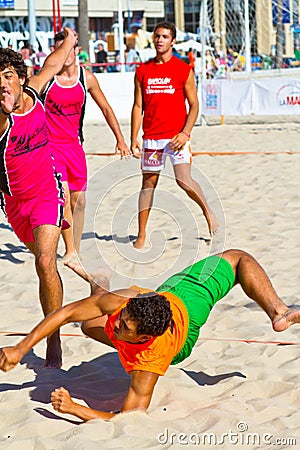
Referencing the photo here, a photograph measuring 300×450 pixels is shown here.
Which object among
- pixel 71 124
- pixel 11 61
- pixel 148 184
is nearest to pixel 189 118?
pixel 148 184

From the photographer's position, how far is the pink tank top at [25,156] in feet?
14.5

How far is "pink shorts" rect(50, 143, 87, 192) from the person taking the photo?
253 inches

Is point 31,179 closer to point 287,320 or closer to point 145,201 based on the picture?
point 287,320

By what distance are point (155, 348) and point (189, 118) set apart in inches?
153

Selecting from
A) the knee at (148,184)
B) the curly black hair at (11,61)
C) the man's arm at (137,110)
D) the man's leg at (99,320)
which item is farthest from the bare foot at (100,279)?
the man's arm at (137,110)

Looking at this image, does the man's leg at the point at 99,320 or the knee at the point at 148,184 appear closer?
the man's leg at the point at 99,320

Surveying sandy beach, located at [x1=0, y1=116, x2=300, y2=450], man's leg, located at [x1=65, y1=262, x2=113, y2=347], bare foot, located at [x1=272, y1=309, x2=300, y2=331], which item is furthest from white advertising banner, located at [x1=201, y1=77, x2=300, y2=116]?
bare foot, located at [x1=272, y1=309, x2=300, y2=331]

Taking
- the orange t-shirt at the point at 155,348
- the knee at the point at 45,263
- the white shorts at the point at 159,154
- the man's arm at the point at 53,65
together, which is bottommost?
the orange t-shirt at the point at 155,348

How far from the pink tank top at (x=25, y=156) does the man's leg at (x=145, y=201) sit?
1792 mm

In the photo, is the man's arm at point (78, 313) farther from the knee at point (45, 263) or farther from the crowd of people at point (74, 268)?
the knee at point (45, 263)

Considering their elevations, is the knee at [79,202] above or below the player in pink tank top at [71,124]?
below

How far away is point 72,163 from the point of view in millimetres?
6426

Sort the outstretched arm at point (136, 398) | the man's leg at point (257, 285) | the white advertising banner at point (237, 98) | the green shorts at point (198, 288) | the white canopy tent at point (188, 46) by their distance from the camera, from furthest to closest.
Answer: the white canopy tent at point (188, 46), the white advertising banner at point (237, 98), the man's leg at point (257, 285), the green shorts at point (198, 288), the outstretched arm at point (136, 398)

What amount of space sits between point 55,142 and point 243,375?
286cm
